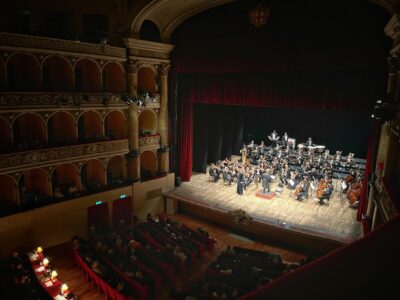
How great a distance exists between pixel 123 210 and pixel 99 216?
1.30 m

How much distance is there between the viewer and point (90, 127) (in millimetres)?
16688

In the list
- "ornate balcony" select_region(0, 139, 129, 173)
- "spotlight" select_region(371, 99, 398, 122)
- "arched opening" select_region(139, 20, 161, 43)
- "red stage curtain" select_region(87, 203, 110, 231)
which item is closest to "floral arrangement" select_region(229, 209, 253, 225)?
"red stage curtain" select_region(87, 203, 110, 231)

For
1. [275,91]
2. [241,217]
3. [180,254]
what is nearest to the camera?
[180,254]

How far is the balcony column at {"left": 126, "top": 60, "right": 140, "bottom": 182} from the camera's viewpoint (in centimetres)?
1657

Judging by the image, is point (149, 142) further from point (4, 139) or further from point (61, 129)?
point (4, 139)

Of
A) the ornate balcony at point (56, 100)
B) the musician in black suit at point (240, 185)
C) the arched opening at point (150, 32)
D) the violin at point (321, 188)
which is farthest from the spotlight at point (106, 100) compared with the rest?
the violin at point (321, 188)

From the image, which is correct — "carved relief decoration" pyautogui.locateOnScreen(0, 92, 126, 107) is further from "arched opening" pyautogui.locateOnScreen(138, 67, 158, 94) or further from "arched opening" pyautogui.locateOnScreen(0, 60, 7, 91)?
"arched opening" pyautogui.locateOnScreen(138, 67, 158, 94)

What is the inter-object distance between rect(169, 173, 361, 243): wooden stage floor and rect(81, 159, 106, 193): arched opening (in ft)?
13.6

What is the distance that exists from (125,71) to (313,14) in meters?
9.14

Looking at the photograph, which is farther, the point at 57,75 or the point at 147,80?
the point at 147,80

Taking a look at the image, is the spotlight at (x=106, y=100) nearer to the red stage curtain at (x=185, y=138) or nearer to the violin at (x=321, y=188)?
the red stage curtain at (x=185, y=138)

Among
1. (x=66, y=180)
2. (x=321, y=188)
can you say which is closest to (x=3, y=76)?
(x=66, y=180)

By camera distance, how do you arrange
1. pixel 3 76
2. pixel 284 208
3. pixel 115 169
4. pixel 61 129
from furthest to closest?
pixel 115 169, pixel 284 208, pixel 61 129, pixel 3 76

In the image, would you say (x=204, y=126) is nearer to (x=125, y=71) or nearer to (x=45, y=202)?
(x=125, y=71)
